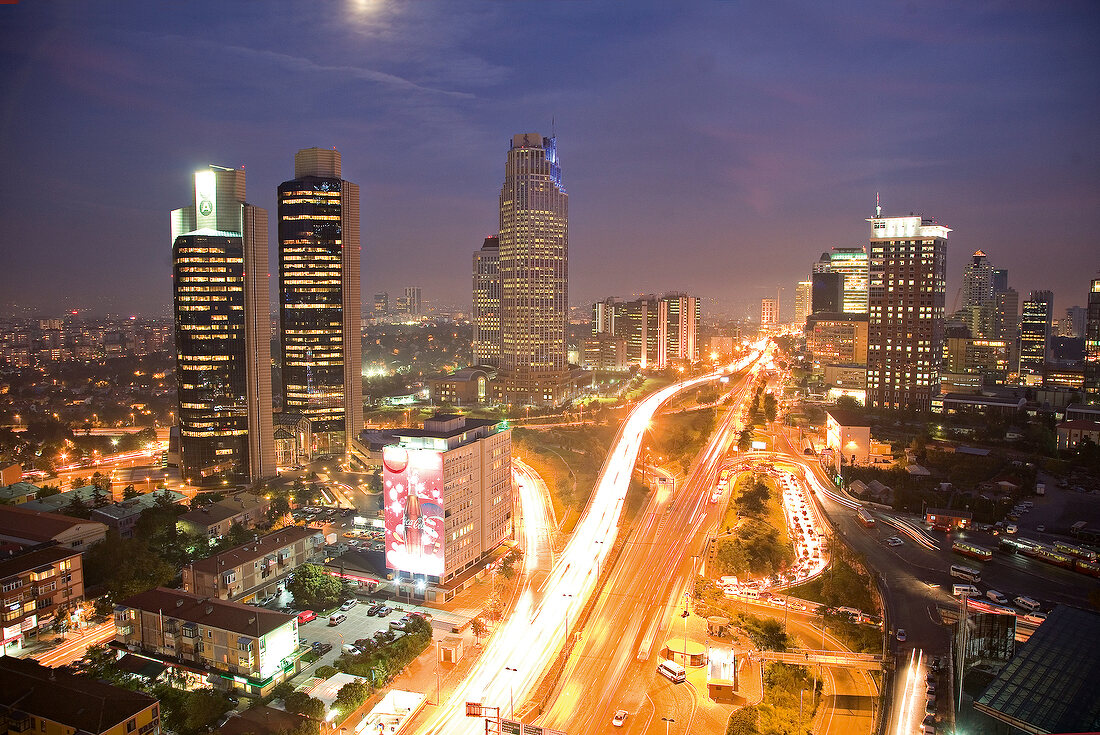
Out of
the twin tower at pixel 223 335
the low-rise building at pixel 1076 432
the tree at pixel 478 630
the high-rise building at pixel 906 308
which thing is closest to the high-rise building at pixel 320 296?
the twin tower at pixel 223 335

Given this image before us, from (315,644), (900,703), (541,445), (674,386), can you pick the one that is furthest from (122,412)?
(900,703)

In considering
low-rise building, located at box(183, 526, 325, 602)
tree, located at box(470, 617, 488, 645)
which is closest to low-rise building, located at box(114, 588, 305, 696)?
low-rise building, located at box(183, 526, 325, 602)

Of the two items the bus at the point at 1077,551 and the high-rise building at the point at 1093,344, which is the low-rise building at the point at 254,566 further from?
the high-rise building at the point at 1093,344

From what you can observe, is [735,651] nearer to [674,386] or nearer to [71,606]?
[71,606]

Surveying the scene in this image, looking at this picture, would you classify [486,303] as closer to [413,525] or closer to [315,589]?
[413,525]

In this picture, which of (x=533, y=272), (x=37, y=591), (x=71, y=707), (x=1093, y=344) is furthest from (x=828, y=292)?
(x=71, y=707)
